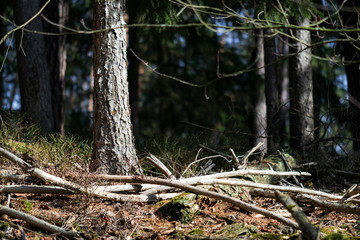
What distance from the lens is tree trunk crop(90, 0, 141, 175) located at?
4.96 metres

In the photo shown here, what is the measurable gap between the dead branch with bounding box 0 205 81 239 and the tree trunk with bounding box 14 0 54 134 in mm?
4124

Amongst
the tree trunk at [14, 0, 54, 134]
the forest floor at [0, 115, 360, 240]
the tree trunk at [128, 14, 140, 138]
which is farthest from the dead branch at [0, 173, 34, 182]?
the tree trunk at [128, 14, 140, 138]

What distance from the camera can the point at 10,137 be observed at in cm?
548

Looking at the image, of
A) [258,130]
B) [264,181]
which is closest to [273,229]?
[264,181]

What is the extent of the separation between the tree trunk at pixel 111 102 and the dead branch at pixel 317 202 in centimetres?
172

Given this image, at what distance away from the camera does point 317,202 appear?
179 inches

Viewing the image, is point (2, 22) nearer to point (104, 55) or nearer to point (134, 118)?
point (134, 118)

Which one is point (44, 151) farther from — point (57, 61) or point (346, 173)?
point (346, 173)

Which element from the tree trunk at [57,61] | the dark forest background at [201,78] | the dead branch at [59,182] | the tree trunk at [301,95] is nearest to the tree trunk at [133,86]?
the dark forest background at [201,78]

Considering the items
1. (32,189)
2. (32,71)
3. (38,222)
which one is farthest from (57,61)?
(38,222)

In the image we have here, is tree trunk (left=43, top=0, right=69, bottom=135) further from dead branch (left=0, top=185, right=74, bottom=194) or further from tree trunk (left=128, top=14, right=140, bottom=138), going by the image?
dead branch (left=0, top=185, right=74, bottom=194)

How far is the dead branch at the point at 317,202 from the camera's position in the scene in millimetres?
4218

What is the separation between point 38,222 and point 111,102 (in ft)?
6.06

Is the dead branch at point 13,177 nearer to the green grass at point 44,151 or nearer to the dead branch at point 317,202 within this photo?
the green grass at point 44,151
